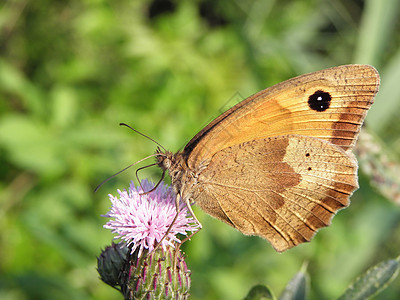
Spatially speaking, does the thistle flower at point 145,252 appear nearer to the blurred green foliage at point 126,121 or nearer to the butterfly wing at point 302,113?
the butterfly wing at point 302,113

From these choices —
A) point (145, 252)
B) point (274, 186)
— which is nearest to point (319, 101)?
point (274, 186)

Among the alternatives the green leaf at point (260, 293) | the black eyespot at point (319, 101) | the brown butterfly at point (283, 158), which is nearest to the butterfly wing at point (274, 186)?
the brown butterfly at point (283, 158)

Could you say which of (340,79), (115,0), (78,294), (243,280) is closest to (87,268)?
(78,294)

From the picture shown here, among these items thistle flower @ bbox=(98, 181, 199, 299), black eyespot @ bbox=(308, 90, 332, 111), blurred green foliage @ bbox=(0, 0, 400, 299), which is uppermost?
blurred green foliage @ bbox=(0, 0, 400, 299)

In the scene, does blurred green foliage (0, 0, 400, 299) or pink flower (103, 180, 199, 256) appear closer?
pink flower (103, 180, 199, 256)

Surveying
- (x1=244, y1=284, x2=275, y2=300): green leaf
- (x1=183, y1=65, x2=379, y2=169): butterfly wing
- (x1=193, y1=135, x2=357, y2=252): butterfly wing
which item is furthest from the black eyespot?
(x1=244, y1=284, x2=275, y2=300): green leaf

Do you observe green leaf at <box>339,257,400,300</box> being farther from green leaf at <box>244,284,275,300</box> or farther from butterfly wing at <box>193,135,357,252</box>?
butterfly wing at <box>193,135,357,252</box>

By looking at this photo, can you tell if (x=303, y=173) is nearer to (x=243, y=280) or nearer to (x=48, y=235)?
(x=243, y=280)
